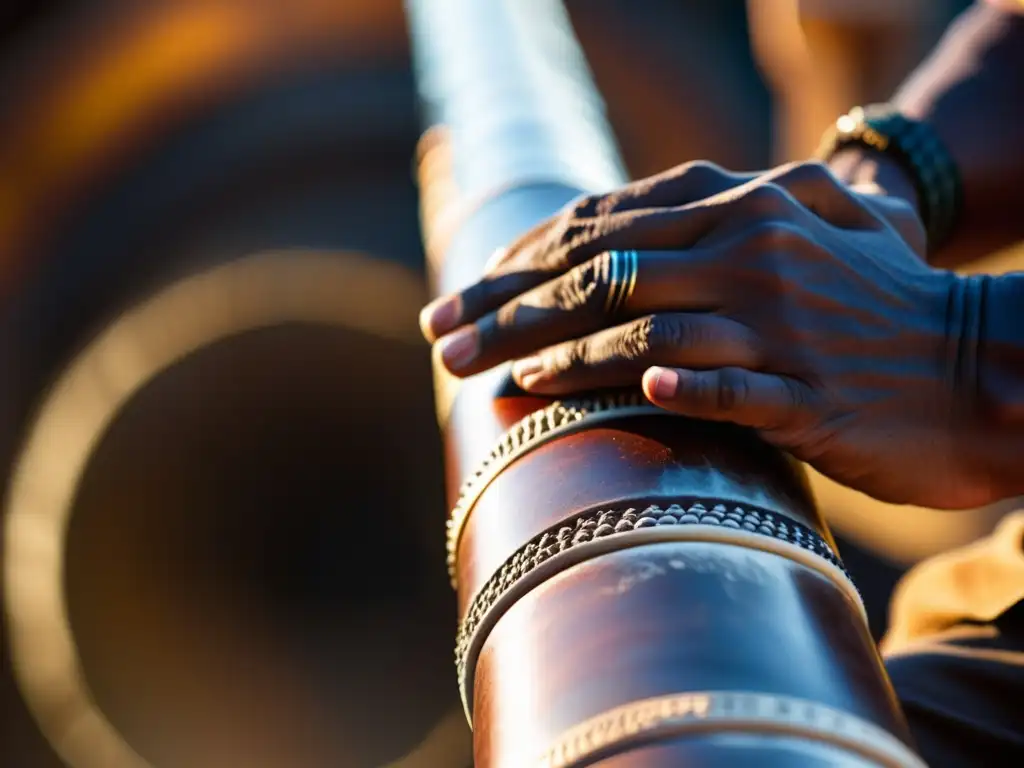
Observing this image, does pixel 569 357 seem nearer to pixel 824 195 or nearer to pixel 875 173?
pixel 824 195

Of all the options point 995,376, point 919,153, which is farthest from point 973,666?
point 919,153

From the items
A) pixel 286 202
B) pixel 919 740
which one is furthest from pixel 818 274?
pixel 286 202

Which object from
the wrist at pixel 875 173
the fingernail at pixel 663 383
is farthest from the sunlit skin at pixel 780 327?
the wrist at pixel 875 173

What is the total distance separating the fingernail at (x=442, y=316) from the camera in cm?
59

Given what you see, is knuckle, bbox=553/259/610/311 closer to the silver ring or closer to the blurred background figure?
the silver ring

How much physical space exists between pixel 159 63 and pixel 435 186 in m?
0.74

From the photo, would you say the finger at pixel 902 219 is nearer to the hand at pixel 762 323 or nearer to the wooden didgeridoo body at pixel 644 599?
the hand at pixel 762 323

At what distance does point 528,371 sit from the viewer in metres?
0.54

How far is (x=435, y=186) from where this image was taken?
2.96 feet

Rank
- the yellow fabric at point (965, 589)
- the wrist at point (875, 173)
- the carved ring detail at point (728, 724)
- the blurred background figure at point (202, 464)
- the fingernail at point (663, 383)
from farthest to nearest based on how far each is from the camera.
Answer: the blurred background figure at point (202, 464), the wrist at point (875, 173), the yellow fabric at point (965, 589), the fingernail at point (663, 383), the carved ring detail at point (728, 724)

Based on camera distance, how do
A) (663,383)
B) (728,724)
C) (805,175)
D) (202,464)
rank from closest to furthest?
(728,724)
(663,383)
(805,175)
(202,464)

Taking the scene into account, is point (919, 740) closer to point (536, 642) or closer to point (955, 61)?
point (536, 642)

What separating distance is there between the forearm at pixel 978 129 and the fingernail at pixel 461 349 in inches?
16.7

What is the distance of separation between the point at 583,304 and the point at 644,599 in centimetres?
18
